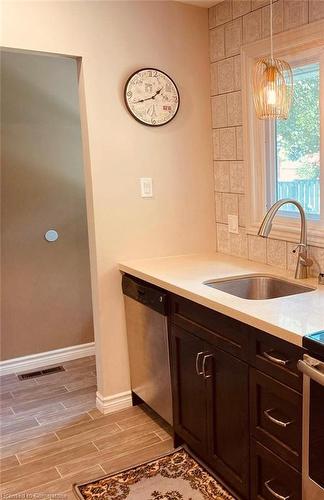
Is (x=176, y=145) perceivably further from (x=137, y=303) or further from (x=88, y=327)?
(x=88, y=327)

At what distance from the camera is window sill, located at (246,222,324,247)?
7.50 ft

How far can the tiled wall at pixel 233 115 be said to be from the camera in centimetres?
247

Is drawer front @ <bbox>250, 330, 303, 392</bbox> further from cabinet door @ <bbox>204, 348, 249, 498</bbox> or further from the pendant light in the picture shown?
the pendant light

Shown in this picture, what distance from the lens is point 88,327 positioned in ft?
12.5

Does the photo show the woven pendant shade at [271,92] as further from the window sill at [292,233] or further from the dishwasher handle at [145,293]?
the dishwasher handle at [145,293]

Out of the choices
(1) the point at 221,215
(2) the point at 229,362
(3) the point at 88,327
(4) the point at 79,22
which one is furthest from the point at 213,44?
(3) the point at 88,327

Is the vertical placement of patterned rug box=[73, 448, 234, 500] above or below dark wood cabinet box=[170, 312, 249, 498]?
below

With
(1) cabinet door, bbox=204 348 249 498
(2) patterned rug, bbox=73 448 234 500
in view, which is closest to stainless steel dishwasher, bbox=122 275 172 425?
(2) patterned rug, bbox=73 448 234 500

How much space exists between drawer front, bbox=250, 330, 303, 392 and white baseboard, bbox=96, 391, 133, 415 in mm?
1355

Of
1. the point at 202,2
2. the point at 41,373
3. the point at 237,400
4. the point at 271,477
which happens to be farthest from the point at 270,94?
the point at 41,373

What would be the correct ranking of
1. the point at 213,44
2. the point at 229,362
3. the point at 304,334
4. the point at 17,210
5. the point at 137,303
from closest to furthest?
the point at 304,334 < the point at 229,362 < the point at 137,303 < the point at 213,44 < the point at 17,210

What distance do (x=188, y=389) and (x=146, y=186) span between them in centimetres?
120

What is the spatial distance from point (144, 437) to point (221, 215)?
1.39 m

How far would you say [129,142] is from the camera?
2.73 meters
